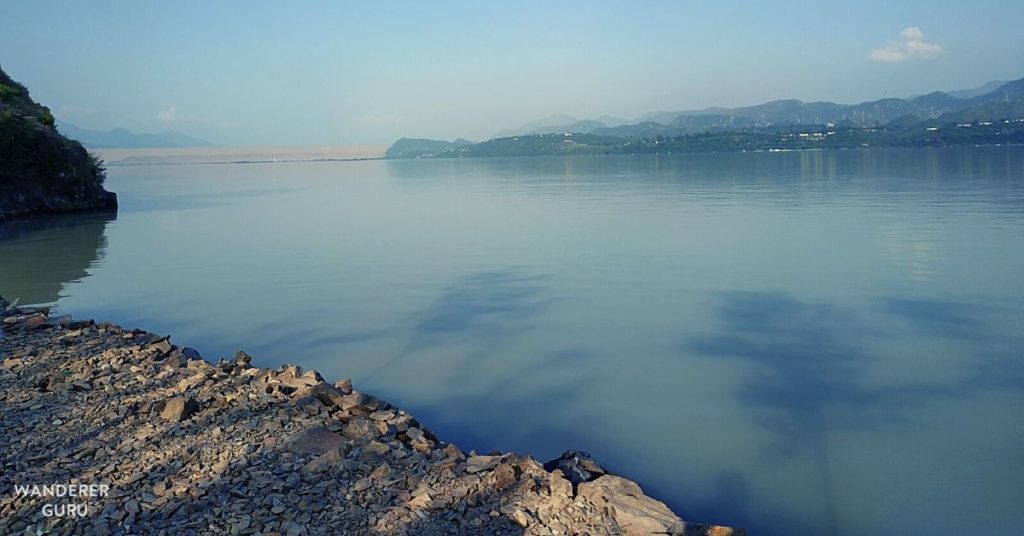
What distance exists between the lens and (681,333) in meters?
11.5

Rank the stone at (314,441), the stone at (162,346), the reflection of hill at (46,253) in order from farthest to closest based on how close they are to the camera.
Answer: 1. the reflection of hill at (46,253)
2. the stone at (162,346)
3. the stone at (314,441)

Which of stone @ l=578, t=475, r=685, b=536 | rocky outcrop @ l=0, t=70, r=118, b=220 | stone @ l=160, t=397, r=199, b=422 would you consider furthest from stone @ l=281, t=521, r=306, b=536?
rocky outcrop @ l=0, t=70, r=118, b=220

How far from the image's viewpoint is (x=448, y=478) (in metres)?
6.06

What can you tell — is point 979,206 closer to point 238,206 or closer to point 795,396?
point 795,396

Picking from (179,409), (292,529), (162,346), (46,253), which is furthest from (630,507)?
(46,253)

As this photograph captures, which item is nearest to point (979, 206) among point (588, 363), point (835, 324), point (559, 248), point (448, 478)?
point (559, 248)

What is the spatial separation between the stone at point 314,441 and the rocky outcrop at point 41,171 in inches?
1225

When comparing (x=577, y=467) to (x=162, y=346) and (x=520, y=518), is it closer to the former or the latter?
(x=520, y=518)

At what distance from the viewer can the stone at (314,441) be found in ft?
21.3

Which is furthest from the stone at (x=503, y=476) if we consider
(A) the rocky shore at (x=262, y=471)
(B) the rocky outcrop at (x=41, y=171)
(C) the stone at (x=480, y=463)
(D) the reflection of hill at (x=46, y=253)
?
(B) the rocky outcrop at (x=41, y=171)

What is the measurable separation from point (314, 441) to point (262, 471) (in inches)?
26.3

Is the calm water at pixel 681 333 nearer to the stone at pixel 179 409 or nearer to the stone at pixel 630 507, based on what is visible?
the stone at pixel 630 507

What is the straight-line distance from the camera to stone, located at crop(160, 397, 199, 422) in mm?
7233

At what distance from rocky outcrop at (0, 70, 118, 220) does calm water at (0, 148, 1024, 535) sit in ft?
29.6
